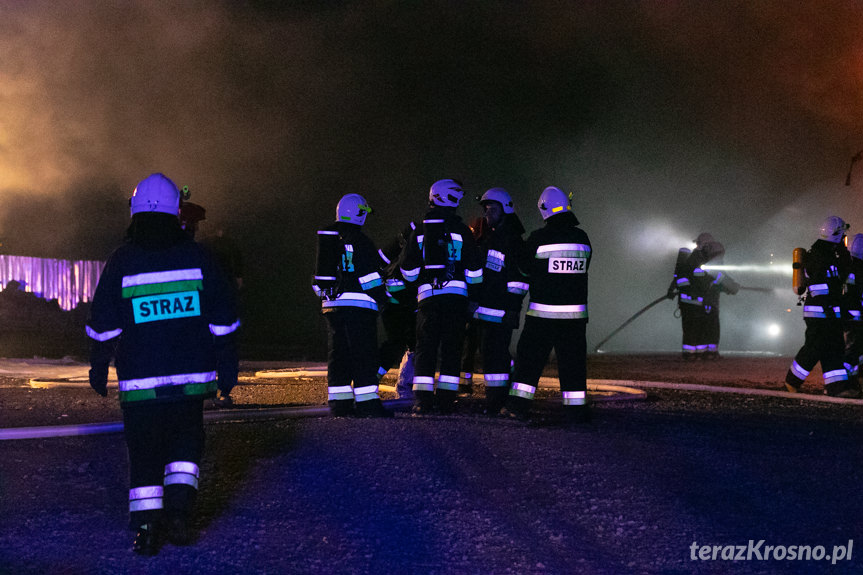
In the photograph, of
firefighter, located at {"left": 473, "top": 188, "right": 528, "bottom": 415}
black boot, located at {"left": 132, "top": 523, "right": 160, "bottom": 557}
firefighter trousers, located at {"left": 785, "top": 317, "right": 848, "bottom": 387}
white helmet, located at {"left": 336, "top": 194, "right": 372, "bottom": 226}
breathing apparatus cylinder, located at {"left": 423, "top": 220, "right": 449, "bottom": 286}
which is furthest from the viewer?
firefighter trousers, located at {"left": 785, "top": 317, "right": 848, "bottom": 387}

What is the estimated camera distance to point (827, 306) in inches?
336

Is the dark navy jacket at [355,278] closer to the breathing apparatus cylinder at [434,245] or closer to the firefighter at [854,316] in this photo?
the breathing apparatus cylinder at [434,245]

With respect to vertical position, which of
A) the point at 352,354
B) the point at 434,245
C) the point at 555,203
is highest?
the point at 555,203

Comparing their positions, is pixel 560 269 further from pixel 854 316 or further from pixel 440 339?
pixel 854 316

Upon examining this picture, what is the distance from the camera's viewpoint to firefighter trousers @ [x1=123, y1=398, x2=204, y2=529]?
A: 341 centimetres

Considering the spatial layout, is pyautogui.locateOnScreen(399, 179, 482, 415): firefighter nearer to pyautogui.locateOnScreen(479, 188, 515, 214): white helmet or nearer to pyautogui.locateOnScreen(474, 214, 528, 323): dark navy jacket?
pyautogui.locateOnScreen(474, 214, 528, 323): dark navy jacket

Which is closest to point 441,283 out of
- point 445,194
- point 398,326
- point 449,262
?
point 449,262

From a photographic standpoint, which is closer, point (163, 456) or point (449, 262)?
point (163, 456)

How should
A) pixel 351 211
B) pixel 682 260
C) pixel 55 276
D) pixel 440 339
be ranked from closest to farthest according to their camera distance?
1. pixel 351 211
2. pixel 440 339
3. pixel 682 260
4. pixel 55 276

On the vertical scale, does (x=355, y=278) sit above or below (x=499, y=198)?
below

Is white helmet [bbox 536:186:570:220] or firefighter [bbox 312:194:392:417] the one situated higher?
white helmet [bbox 536:186:570:220]

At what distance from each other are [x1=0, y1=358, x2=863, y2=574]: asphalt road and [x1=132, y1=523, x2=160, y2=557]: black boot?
2.0 inches

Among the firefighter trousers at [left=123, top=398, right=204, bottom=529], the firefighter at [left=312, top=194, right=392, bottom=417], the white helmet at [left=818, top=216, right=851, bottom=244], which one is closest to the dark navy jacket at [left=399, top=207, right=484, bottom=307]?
the firefighter at [left=312, top=194, right=392, bottom=417]

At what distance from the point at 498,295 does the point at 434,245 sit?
2.53 feet
